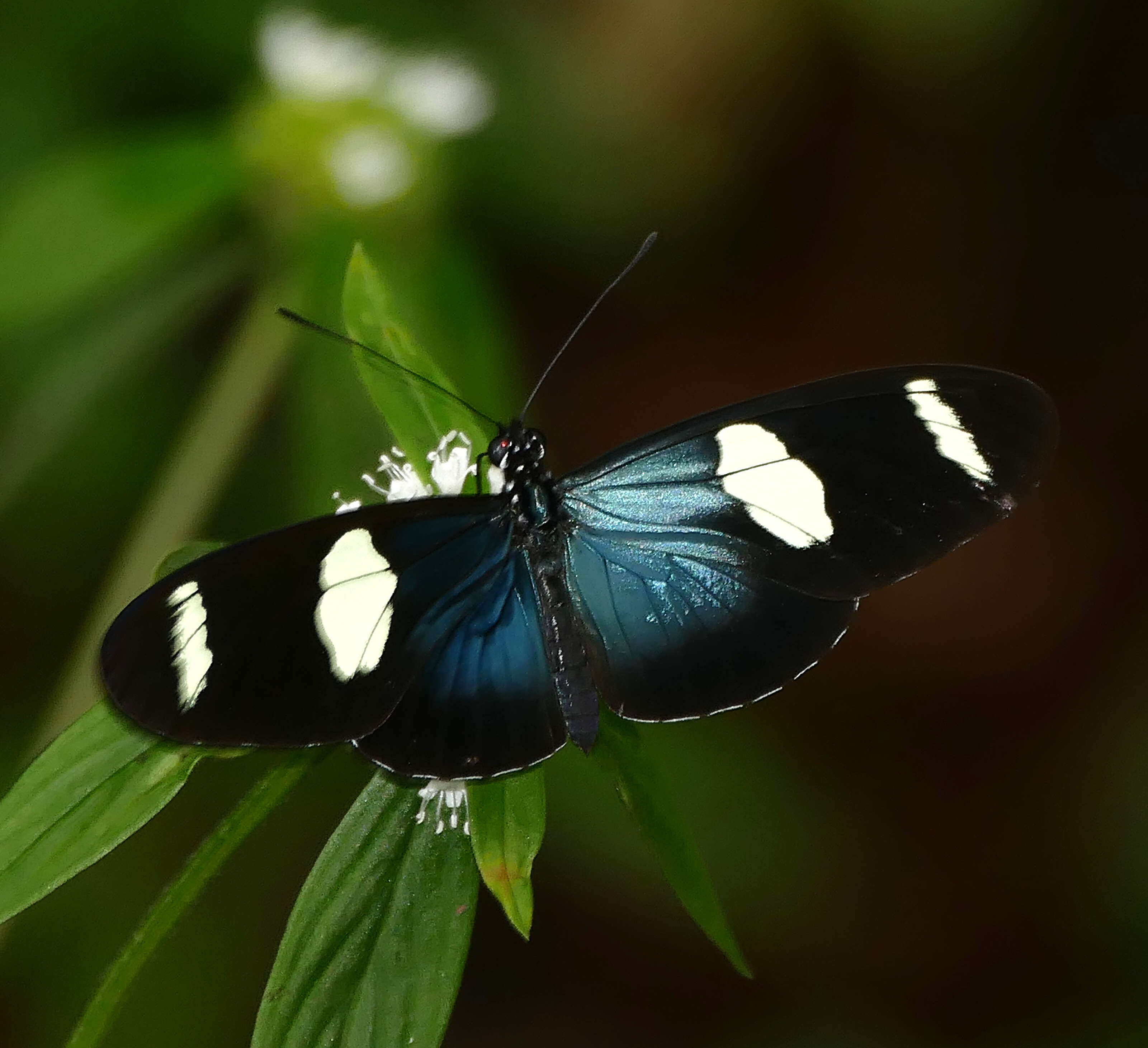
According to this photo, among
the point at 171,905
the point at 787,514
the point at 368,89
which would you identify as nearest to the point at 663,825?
the point at 787,514

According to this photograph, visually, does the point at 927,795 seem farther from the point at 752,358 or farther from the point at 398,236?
the point at 398,236

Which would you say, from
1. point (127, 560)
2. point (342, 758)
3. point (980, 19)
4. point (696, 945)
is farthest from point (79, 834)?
point (980, 19)

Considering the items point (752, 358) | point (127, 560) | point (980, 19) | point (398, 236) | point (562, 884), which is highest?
point (398, 236)

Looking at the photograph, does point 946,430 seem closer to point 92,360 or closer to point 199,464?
point 199,464

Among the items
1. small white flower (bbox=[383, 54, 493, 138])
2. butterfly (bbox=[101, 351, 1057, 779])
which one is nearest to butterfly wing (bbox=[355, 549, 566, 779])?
butterfly (bbox=[101, 351, 1057, 779])

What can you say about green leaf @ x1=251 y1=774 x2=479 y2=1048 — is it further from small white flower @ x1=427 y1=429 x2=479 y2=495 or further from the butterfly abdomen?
small white flower @ x1=427 y1=429 x2=479 y2=495

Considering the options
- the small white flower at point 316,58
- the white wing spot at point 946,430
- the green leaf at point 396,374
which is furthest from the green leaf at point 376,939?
the small white flower at point 316,58
